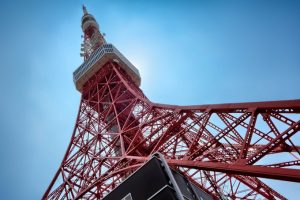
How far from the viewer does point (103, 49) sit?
21031mm

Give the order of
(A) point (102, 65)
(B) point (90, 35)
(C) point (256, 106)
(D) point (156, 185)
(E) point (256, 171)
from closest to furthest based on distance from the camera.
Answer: (E) point (256, 171) → (C) point (256, 106) → (D) point (156, 185) → (A) point (102, 65) → (B) point (90, 35)

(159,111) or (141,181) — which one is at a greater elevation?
(159,111)

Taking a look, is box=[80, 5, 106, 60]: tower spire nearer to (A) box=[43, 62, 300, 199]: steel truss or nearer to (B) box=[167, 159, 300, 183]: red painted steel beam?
(A) box=[43, 62, 300, 199]: steel truss

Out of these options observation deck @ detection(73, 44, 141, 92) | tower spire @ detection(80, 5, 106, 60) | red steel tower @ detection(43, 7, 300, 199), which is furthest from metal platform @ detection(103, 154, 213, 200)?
tower spire @ detection(80, 5, 106, 60)

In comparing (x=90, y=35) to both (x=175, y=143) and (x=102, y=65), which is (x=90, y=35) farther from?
(x=175, y=143)

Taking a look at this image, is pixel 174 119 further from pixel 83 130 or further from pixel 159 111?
pixel 83 130

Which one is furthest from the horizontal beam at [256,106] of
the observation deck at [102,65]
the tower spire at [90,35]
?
the tower spire at [90,35]

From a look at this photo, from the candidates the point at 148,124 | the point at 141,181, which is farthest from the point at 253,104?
the point at 148,124

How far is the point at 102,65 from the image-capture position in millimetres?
20875

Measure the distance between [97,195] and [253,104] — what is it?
7.97m

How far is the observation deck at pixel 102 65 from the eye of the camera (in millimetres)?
20695

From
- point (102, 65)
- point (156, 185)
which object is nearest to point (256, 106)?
point (156, 185)

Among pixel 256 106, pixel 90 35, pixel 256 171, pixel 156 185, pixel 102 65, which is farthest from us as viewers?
pixel 90 35

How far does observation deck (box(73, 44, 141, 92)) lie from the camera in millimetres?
20695
